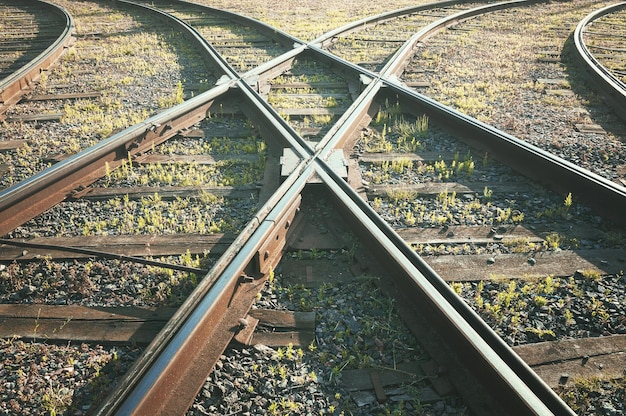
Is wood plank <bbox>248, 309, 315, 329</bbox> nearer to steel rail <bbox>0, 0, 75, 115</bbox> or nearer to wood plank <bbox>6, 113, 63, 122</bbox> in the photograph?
wood plank <bbox>6, 113, 63, 122</bbox>

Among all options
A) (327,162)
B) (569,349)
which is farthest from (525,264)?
(327,162)

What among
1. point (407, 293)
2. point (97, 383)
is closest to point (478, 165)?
point (407, 293)

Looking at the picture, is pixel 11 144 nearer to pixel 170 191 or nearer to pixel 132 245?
pixel 170 191

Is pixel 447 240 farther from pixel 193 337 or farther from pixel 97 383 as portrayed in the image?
pixel 97 383

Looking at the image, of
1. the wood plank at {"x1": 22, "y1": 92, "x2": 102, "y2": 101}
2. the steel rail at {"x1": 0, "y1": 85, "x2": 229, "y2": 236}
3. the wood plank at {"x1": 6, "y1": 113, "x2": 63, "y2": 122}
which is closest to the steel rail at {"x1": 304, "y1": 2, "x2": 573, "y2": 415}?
the steel rail at {"x1": 0, "y1": 85, "x2": 229, "y2": 236}

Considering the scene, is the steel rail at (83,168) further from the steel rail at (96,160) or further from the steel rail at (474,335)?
the steel rail at (474,335)

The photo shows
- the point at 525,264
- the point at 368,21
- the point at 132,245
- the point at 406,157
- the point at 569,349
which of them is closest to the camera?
the point at 569,349
